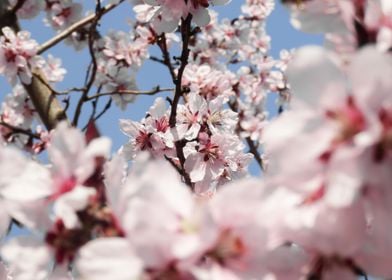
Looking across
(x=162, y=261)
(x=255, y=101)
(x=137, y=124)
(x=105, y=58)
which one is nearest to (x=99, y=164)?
(x=162, y=261)

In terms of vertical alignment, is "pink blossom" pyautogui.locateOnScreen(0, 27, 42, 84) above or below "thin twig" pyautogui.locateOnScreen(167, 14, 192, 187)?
above

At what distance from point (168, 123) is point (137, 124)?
0.45 ft

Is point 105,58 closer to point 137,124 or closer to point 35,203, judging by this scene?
point 137,124

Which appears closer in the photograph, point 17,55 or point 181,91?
point 181,91

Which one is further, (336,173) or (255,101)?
(255,101)

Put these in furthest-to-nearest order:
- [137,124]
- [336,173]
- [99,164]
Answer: [137,124] < [99,164] < [336,173]

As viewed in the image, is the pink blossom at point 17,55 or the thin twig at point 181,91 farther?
the pink blossom at point 17,55

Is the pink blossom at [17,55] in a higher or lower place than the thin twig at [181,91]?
higher

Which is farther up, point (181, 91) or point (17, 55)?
point (17, 55)

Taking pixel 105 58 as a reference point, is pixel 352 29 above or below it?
below

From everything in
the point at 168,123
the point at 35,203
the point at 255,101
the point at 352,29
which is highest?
the point at 255,101

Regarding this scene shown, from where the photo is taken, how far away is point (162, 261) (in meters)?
0.76

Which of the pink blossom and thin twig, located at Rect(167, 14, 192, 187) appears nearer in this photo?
thin twig, located at Rect(167, 14, 192, 187)

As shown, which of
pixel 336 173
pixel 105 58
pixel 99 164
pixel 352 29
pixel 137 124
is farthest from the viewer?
pixel 105 58
